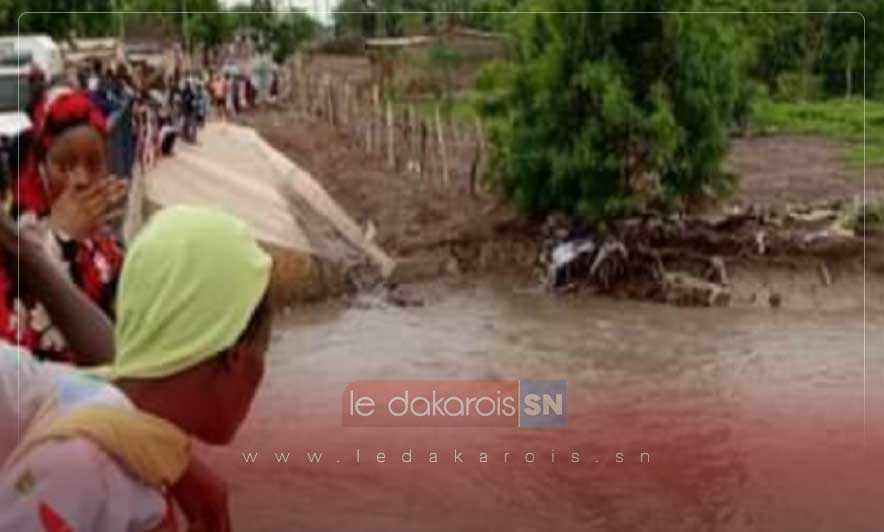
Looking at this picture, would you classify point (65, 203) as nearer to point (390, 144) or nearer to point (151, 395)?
point (151, 395)

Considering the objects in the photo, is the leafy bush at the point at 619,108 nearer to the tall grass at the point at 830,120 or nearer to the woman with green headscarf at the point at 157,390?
the tall grass at the point at 830,120

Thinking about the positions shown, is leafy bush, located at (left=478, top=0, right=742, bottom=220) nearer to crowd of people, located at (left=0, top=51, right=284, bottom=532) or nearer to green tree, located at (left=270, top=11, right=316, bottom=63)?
green tree, located at (left=270, top=11, right=316, bottom=63)

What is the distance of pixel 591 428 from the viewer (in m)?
10.5

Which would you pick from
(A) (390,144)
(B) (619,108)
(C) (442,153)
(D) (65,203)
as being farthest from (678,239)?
(D) (65,203)

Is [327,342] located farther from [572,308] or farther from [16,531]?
[16,531]

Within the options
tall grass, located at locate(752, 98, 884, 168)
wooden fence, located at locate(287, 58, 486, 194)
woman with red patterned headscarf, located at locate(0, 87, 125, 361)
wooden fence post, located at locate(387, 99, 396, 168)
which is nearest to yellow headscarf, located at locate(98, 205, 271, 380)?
woman with red patterned headscarf, located at locate(0, 87, 125, 361)

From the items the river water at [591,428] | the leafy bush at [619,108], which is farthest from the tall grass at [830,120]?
the river water at [591,428]

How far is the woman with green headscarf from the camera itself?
3.86 feet

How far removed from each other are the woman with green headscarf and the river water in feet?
22.7

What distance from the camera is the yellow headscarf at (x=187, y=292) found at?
1207 mm

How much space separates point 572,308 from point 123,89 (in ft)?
16.4

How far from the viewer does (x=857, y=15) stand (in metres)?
28.3

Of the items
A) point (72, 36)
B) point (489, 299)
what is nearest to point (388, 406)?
point (489, 299)

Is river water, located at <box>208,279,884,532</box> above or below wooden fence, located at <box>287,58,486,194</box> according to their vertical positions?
below
